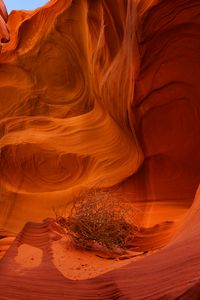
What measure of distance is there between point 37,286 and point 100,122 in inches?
157

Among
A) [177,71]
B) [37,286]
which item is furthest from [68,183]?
[37,286]

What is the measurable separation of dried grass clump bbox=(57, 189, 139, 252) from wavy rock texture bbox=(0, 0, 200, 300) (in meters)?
0.20

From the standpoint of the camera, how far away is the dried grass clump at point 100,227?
3816mm

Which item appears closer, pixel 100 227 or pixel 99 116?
pixel 100 227

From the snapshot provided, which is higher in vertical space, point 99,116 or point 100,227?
point 100,227

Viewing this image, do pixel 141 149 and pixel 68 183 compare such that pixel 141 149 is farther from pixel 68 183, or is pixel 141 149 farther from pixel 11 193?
pixel 11 193

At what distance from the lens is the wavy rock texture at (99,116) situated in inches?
197

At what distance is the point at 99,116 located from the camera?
6859mm

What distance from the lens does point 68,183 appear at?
6.36 metres

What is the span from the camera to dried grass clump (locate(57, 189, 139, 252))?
3.82 meters

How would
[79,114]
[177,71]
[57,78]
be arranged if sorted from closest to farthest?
[177,71] < [79,114] < [57,78]

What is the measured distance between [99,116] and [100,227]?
302 cm

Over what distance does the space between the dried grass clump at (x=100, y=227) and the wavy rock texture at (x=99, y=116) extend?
0.20m

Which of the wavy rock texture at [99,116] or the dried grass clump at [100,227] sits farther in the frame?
the wavy rock texture at [99,116]
